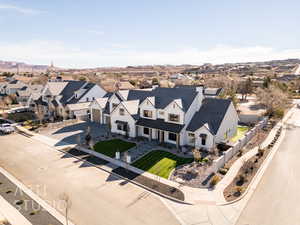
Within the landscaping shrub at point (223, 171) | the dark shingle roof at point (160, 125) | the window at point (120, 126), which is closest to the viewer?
the landscaping shrub at point (223, 171)

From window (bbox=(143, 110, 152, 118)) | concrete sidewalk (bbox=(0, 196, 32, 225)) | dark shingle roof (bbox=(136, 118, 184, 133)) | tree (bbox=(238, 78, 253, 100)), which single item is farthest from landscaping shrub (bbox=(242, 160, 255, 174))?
tree (bbox=(238, 78, 253, 100))

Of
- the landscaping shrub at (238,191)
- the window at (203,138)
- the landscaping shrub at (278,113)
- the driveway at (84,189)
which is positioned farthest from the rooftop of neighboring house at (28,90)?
the landscaping shrub at (278,113)

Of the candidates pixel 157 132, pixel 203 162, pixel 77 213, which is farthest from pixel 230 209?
pixel 157 132

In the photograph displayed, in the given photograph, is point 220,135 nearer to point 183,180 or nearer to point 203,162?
point 203,162

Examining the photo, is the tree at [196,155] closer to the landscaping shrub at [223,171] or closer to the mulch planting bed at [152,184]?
the landscaping shrub at [223,171]

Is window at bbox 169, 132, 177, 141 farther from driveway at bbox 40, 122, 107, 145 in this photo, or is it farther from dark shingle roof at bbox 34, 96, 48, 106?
dark shingle roof at bbox 34, 96, 48, 106

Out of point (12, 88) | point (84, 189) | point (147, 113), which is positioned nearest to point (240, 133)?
point (147, 113)
